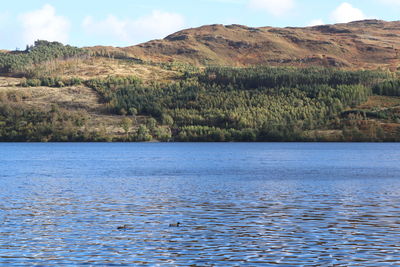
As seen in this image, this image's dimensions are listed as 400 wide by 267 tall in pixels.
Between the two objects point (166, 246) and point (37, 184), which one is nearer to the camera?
point (166, 246)

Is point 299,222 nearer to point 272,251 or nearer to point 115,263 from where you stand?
point 272,251

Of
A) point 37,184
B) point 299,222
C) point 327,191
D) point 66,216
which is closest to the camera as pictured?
point 299,222

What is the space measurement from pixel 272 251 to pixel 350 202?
102 feet

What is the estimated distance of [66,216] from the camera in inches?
2244

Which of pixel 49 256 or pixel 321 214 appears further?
pixel 321 214

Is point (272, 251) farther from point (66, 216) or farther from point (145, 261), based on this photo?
point (66, 216)

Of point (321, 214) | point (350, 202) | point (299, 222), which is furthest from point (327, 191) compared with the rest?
point (299, 222)

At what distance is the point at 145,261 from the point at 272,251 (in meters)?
8.76

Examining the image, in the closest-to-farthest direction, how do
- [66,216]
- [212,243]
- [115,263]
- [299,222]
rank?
[115,263] → [212,243] → [299,222] → [66,216]

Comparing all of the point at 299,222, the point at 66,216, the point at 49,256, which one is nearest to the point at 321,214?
the point at 299,222

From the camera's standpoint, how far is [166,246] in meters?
42.5

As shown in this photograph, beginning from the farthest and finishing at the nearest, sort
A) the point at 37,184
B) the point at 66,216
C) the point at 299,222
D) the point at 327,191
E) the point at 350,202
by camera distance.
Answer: the point at 37,184
the point at 327,191
the point at 350,202
the point at 66,216
the point at 299,222

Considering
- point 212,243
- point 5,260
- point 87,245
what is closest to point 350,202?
point 212,243

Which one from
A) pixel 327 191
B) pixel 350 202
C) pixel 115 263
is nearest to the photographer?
pixel 115 263
